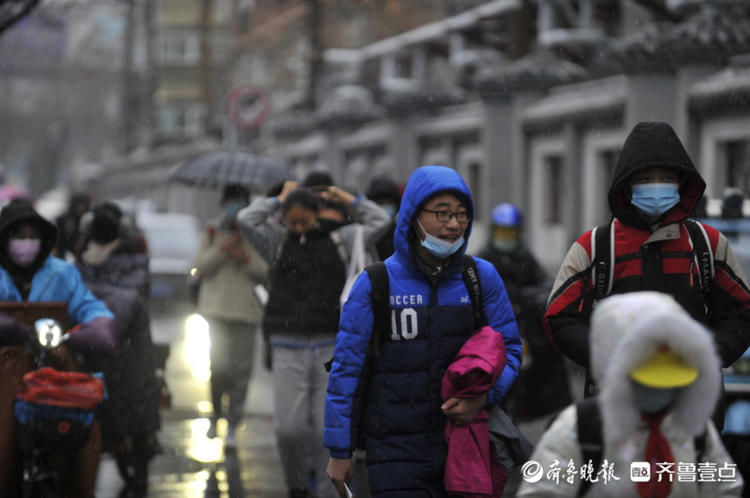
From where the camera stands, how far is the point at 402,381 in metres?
5.15

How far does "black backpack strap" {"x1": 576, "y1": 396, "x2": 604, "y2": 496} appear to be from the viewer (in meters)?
3.62

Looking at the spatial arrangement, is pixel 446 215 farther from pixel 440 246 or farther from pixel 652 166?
pixel 652 166

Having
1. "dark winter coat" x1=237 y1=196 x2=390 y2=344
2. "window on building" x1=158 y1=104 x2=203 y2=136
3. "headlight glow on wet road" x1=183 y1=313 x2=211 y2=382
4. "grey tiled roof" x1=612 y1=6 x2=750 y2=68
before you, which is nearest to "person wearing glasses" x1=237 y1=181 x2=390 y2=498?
"dark winter coat" x1=237 y1=196 x2=390 y2=344

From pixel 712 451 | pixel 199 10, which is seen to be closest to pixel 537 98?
pixel 712 451

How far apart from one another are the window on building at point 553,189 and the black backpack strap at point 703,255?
16.0 meters

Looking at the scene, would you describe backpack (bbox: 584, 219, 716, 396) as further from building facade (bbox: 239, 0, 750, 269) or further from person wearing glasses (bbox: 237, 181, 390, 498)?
building facade (bbox: 239, 0, 750, 269)

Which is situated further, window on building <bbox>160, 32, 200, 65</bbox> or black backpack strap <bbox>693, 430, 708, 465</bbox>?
window on building <bbox>160, 32, 200, 65</bbox>

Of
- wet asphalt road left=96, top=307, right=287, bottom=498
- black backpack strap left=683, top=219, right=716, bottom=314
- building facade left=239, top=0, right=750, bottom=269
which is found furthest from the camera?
building facade left=239, top=0, right=750, bottom=269

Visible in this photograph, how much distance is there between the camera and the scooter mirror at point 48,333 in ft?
21.9

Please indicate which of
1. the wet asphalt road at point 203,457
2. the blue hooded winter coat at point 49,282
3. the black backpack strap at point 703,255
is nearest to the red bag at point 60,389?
the blue hooded winter coat at point 49,282

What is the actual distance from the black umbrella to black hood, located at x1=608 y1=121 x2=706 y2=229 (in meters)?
6.22

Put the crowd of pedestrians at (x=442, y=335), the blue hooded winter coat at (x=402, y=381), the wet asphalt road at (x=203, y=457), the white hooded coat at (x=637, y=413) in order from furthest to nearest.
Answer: the wet asphalt road at (x=203, y=457) → the blue hooded winter coat at (x=402, y=381) → the crowd of pedestrians at (x=442, y=335) → the white hooded coat at (x=637, y=413)

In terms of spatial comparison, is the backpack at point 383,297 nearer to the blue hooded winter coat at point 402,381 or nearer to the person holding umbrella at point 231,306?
the blue hooded winter coat at point 402,381

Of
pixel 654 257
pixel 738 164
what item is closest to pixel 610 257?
pixel 654 257
